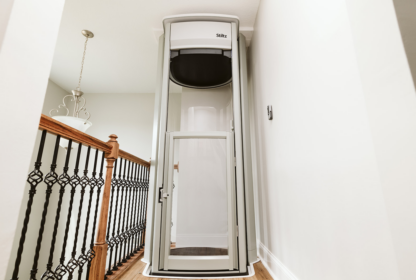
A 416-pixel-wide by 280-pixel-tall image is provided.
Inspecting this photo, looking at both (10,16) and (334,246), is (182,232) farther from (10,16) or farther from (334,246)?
(10,16)

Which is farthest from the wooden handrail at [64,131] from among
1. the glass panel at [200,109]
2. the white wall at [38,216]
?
the white wall at [38,216]

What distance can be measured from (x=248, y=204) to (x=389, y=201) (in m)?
1.63

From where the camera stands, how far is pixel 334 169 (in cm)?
92

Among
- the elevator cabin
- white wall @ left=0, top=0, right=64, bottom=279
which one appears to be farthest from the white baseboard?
white wall @ left=0, top=0, right=64, bottom=279

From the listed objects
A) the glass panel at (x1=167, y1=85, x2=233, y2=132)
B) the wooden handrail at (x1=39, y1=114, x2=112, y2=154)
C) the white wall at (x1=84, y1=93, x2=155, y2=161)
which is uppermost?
the white wall at (x1=84, y1=93, x2=155, y2=161)

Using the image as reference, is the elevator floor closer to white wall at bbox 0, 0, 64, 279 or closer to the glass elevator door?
the glass elevator door

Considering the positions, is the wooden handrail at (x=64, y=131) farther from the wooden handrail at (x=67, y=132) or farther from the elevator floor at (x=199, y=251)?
the elevator floor at (x=199, y=251)

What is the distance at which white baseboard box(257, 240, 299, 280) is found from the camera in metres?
1.45

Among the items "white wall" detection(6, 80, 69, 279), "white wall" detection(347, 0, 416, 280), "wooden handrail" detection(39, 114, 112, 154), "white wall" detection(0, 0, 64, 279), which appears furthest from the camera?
"white wall" detection(6, 80, 69, 279)

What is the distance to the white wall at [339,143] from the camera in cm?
54

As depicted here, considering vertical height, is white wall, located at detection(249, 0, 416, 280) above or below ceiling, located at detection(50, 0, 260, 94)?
below

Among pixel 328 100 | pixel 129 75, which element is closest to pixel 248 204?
pixel 328 100

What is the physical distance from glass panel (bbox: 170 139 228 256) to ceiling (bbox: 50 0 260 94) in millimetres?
1503

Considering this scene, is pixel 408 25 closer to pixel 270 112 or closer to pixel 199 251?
pixel 270 112
